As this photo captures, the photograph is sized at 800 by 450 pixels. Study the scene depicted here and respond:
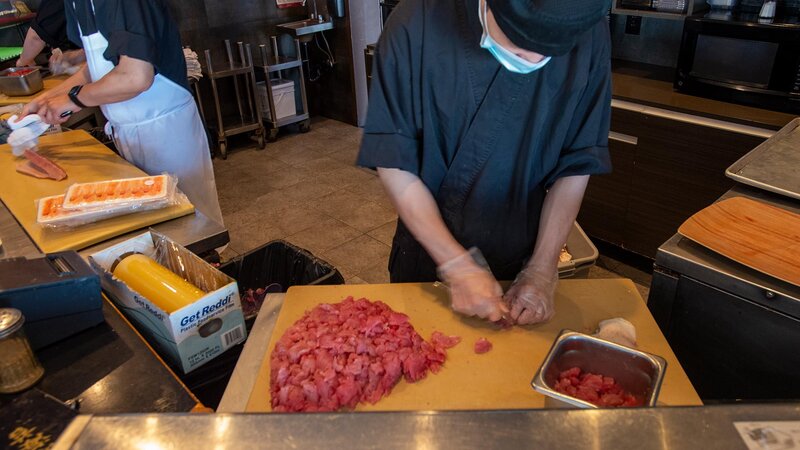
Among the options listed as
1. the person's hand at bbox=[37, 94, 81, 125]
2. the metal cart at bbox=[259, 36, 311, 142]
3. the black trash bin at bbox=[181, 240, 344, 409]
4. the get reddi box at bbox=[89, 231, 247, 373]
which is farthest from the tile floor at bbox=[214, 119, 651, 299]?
the get reddi box at bbox=[89, 231, 247, 373]

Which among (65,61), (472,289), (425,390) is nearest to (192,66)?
(65,61)

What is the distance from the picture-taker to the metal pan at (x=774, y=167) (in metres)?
1.56

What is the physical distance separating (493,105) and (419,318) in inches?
20.2

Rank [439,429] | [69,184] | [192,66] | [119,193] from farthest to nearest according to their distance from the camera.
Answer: [192,66] → [69,184] → [119,193] → [439,429]

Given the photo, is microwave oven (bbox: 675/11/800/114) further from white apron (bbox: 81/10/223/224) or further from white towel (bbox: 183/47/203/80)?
white towel (bbox: 183/47/203/80)

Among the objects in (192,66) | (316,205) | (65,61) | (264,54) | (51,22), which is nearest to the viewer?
(51,22)

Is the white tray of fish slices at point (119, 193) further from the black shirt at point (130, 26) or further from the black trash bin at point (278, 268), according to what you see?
the black shirt at point (130, 26)

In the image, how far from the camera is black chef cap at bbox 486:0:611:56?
911 mm

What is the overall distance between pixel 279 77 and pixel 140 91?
3046 millimetres

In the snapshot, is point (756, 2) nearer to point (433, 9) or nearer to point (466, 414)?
point (433, 9)

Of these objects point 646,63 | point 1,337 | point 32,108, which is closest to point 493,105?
point 1,337

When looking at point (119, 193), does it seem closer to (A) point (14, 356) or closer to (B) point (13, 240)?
(B) point (13, 240)

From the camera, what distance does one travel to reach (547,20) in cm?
92

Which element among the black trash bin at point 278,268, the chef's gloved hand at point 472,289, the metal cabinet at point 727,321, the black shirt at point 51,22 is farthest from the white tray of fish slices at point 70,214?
the black shirt at point 51,22
